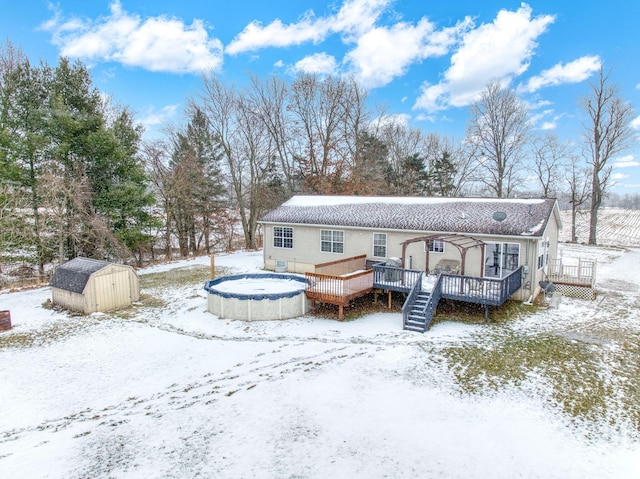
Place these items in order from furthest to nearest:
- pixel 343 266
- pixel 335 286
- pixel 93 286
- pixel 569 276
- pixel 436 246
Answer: pixel 569 276
pixel 343 266
pixel 436 246
pixel 93 286
pixel 335 286

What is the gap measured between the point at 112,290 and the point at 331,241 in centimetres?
996

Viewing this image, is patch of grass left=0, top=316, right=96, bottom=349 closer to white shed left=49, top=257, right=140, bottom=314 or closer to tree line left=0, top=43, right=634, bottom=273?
white shed left=49, top=257, right=140, bottom=314

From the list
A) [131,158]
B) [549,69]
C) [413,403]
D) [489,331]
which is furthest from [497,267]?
[131,158]

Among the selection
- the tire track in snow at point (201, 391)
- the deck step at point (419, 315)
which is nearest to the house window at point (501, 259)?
the deck step at point (419, 315)

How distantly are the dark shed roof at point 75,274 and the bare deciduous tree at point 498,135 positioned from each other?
106 ft

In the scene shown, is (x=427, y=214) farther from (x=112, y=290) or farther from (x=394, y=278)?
(x=112, y=290)

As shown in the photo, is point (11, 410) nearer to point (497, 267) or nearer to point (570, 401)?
point (570, 401)

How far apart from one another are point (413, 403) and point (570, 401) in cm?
336

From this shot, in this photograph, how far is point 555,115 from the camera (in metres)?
33.0

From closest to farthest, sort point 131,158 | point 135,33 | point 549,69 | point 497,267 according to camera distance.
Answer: point 497,267
point 135,33
point 131,158
point 549,69

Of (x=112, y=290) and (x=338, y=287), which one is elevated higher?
(x=338, y=287)

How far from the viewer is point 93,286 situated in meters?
14.5

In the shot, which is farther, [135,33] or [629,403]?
[135,33]

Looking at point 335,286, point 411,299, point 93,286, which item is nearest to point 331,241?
point 335,286
